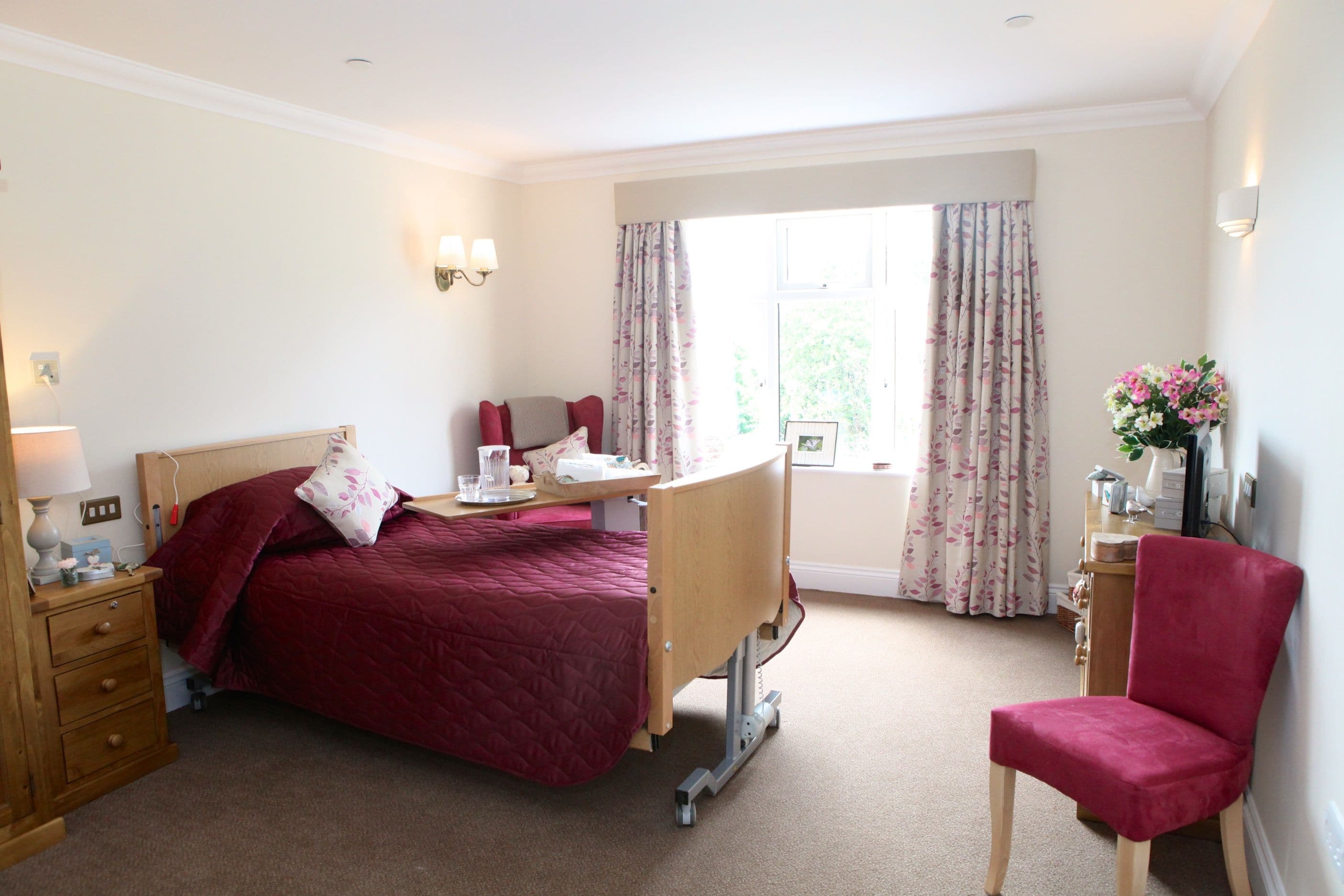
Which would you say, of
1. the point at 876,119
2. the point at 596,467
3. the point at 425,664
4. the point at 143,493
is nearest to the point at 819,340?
the point at 876,119

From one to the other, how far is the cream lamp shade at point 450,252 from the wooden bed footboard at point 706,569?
2.47 meters

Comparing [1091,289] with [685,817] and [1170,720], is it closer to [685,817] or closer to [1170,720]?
[1170,720]

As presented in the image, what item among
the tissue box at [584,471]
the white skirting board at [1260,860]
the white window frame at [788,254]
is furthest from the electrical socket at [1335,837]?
the white window frame at [788,254]

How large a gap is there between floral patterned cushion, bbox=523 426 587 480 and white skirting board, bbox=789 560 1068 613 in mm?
1408

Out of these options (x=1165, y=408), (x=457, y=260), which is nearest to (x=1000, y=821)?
(x=1165, y=408)

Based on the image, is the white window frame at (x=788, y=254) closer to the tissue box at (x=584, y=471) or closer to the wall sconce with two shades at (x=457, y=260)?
the wall sconce with two shades at (x=457, y=260)

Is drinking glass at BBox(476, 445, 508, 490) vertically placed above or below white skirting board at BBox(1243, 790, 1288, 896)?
above

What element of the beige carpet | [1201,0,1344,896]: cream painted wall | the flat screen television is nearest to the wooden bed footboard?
the beige carpet

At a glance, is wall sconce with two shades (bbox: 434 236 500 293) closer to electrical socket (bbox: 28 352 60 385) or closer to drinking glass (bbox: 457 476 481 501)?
drinking glass (bbox: 457 476 481 501)

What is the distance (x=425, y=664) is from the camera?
265cm

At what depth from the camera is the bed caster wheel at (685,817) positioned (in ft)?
8.23

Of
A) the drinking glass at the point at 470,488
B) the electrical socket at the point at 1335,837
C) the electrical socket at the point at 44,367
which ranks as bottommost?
the electrical socket at the point at 1335,837

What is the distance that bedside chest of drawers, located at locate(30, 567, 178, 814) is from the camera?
2.55 meters

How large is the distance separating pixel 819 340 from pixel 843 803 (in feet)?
9.44
